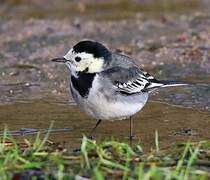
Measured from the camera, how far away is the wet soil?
840 cm

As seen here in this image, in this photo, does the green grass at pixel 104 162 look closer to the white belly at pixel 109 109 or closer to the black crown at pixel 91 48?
the white belly at pixel 109 109

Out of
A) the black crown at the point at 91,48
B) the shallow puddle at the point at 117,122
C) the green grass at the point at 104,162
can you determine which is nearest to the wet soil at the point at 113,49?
the shallow puddle at the point at 117,122

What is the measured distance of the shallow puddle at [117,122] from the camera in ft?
25.5

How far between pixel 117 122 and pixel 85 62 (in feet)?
Answer: 3.84

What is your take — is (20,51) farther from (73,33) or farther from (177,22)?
(177,22)

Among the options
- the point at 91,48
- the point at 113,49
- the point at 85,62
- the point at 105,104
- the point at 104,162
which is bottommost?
the point at 104,162

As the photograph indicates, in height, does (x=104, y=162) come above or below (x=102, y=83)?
below

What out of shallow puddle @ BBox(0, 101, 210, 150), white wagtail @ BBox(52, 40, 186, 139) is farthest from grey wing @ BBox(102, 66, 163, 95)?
shallow puddle @ BBox(0, 101, 210, 150)

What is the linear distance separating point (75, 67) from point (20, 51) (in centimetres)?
410

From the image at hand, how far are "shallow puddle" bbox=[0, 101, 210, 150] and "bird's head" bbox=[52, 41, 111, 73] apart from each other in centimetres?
63

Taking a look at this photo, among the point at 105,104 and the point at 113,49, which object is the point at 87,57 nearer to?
the point at 105,104

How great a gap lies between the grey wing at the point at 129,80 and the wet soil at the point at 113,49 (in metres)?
0.39

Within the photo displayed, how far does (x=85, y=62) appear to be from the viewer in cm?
776

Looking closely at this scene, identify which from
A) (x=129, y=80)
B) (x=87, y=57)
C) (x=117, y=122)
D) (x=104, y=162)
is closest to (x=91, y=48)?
(x=87, y=57)
